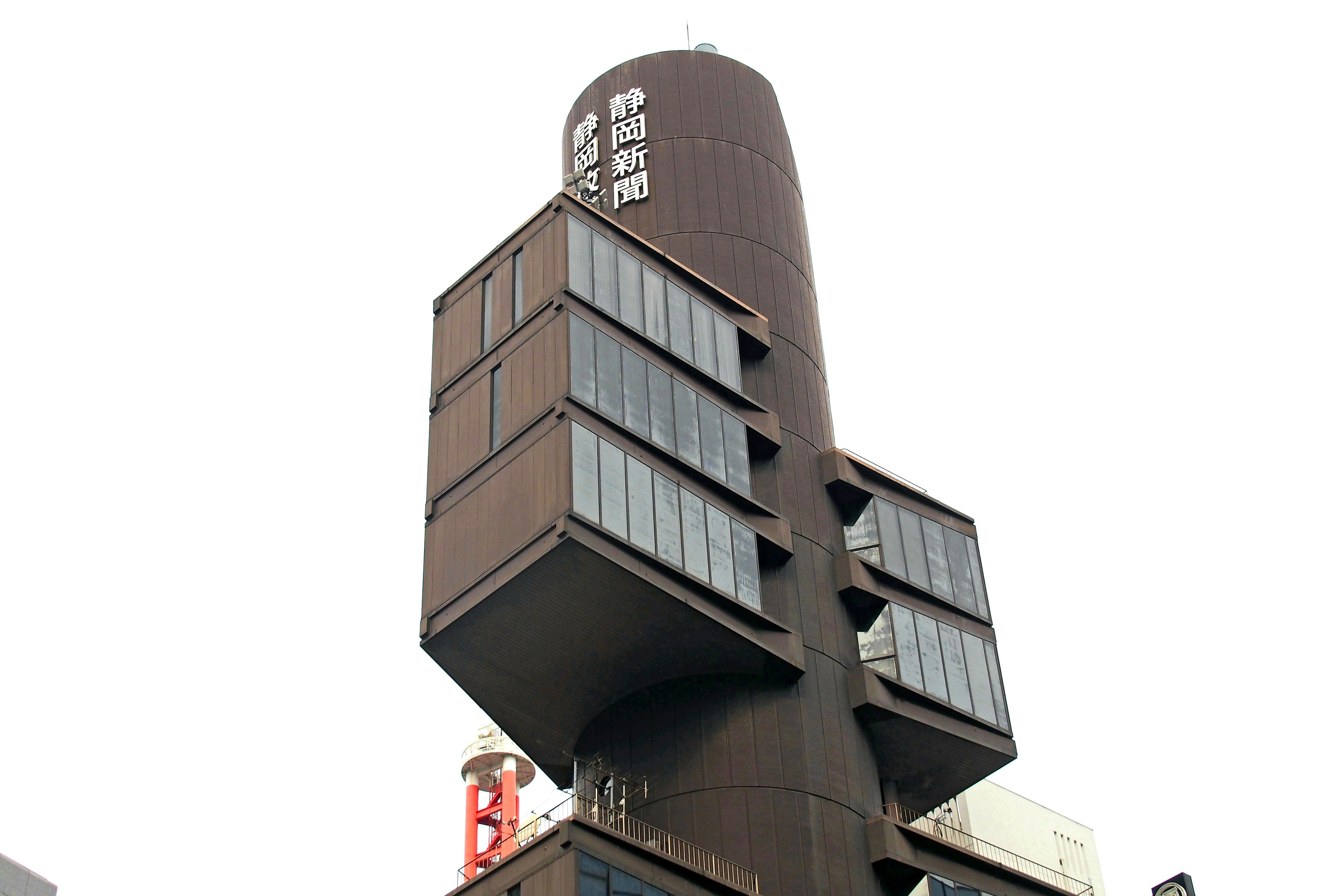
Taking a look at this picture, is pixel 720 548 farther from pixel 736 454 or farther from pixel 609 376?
pixel 609 376

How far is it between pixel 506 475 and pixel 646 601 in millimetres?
6276

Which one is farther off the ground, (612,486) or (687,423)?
(687,423)

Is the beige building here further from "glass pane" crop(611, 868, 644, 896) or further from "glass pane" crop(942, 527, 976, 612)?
"glass pane" crop(611, 868, 644, 896)

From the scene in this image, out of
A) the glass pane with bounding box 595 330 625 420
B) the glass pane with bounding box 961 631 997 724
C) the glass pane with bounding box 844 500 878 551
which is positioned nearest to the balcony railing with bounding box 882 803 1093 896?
the glass pane with bounding box 961 631 997 724

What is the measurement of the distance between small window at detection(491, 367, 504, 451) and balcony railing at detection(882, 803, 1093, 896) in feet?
58.7

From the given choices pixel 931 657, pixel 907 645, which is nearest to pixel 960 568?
pixel 931 657

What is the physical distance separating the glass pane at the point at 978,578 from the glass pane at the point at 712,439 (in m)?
11.9

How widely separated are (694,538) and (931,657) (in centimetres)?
1093

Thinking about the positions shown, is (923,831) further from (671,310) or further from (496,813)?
(496,813)

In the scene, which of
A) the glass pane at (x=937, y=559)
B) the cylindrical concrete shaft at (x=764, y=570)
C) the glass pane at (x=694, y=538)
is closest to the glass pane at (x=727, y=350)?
the cylindrical concrete shaft at (x=764, y=570)

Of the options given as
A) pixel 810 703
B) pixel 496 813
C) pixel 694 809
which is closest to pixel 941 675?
pixel 810 703

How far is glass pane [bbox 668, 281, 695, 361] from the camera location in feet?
189

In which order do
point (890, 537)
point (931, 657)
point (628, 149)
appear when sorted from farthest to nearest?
point (628, 149) < point (890, 537) < point (931, 657)

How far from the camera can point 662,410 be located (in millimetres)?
54750
